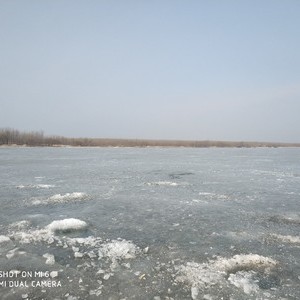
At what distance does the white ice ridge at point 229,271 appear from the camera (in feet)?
12.6

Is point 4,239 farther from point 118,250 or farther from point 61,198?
point 61,198

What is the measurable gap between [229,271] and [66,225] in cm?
346

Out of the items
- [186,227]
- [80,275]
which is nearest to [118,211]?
[186,227]

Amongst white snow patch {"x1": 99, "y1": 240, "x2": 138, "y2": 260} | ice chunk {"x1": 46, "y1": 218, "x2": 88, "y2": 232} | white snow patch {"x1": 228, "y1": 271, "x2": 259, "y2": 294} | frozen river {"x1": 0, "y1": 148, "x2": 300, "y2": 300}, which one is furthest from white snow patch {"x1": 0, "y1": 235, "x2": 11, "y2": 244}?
white snow patch {"x1": 228, "y1": 271, "x2": 259, "y2": 294}

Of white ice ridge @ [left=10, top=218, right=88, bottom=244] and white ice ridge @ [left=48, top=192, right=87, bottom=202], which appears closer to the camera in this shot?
white ice ridge @ [left=10, top=218, right=88, bottom=244]

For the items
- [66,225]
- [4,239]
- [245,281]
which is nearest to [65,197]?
[66,225]

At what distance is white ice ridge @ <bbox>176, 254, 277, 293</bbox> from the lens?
12.6 feet

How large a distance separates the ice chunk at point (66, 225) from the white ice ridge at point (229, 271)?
2.68 m

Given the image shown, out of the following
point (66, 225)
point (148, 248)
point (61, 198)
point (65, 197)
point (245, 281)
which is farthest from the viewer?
point (65, 197)

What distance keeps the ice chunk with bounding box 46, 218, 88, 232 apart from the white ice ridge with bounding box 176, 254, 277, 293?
2.68 meters

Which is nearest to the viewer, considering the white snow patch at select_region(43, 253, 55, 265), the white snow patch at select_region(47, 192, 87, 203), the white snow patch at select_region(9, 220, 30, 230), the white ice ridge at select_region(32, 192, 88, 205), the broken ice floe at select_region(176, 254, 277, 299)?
the broken ice floe at select_region(176, 254, 277, 299)

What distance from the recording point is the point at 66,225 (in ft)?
20.0

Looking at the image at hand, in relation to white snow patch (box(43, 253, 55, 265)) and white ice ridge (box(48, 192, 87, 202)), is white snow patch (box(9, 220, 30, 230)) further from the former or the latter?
white ice ridge (box(48, 192, 87, 202))

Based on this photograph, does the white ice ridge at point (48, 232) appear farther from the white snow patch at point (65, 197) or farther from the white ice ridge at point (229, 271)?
the white snow patch at point (65, 197)
